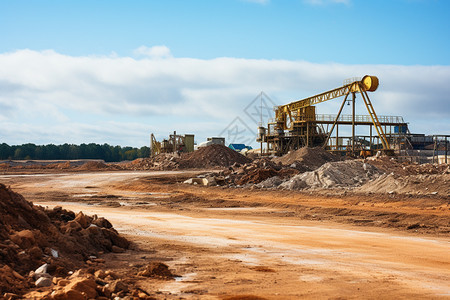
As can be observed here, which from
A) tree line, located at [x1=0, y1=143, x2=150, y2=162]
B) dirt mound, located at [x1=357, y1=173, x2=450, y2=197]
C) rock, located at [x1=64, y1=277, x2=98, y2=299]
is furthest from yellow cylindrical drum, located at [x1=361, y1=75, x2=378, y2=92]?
tree line, located at [x1=0, y1=143, x2=150, y2=162]

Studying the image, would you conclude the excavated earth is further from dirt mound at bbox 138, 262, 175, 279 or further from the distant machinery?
the distant machinery

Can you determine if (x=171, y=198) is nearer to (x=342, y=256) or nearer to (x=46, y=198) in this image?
(x=46, y=198)

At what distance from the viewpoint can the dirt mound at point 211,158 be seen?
52.3 meters

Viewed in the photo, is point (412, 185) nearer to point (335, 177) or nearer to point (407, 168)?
point (335, 177)

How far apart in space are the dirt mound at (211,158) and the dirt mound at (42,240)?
40.8m

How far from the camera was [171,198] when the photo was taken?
88.6 feet

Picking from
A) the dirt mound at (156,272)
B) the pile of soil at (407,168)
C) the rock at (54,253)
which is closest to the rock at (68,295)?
the dirt mound at (156,272)

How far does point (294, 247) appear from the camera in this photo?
11.4 m

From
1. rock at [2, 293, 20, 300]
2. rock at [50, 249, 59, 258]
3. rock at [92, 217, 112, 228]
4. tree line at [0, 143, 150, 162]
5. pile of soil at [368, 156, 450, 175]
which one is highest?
tree line at [0, 143, 150, 162]

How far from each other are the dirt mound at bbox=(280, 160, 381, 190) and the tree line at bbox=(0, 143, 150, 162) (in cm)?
7616

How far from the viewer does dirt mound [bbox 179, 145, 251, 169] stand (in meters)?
52.3

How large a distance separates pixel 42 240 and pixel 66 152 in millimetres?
99012

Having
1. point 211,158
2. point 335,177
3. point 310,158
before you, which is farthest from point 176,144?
point 335,177

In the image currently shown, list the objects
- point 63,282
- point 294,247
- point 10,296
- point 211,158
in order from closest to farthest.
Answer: point 10,296 < point 63,282 < point 294,247 < point 211,158
